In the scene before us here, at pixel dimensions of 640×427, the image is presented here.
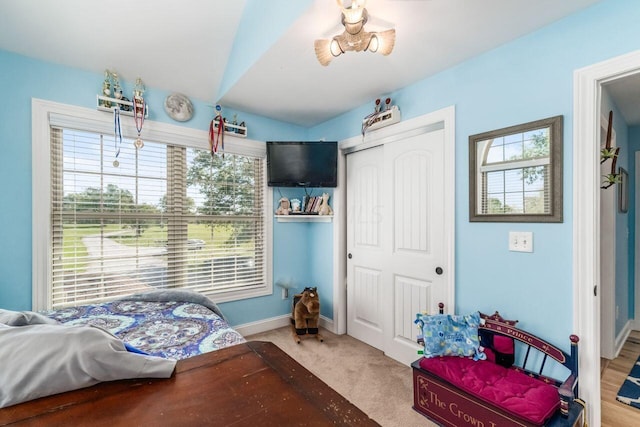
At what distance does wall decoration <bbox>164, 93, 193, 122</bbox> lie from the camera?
8.82 feet

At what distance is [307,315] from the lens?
302cm

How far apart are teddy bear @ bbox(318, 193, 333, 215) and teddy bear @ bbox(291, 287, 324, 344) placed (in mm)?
861

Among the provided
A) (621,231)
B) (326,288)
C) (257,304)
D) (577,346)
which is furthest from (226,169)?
(621,231)

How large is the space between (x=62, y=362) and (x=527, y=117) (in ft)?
8.10

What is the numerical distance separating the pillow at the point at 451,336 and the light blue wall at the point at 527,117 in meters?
0.25

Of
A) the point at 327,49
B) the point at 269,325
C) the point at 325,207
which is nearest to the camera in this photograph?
the point at 327,49

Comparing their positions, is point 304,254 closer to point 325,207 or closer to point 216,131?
point 325,207

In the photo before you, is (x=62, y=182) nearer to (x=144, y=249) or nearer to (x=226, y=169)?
(x=144, y=249)

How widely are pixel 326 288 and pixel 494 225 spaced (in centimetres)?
198

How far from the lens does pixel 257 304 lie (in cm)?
326

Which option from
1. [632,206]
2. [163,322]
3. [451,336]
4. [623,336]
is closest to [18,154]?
[163,322]

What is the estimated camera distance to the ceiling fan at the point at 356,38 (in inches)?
55.9

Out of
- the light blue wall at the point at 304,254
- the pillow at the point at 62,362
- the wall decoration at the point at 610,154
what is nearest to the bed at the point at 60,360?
the pillow at the point at 62,362

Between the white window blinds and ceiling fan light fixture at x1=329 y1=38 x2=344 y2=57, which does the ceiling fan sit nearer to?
ceiling fan light fixture at x1=329 y1=38 x2=344 y2=57
